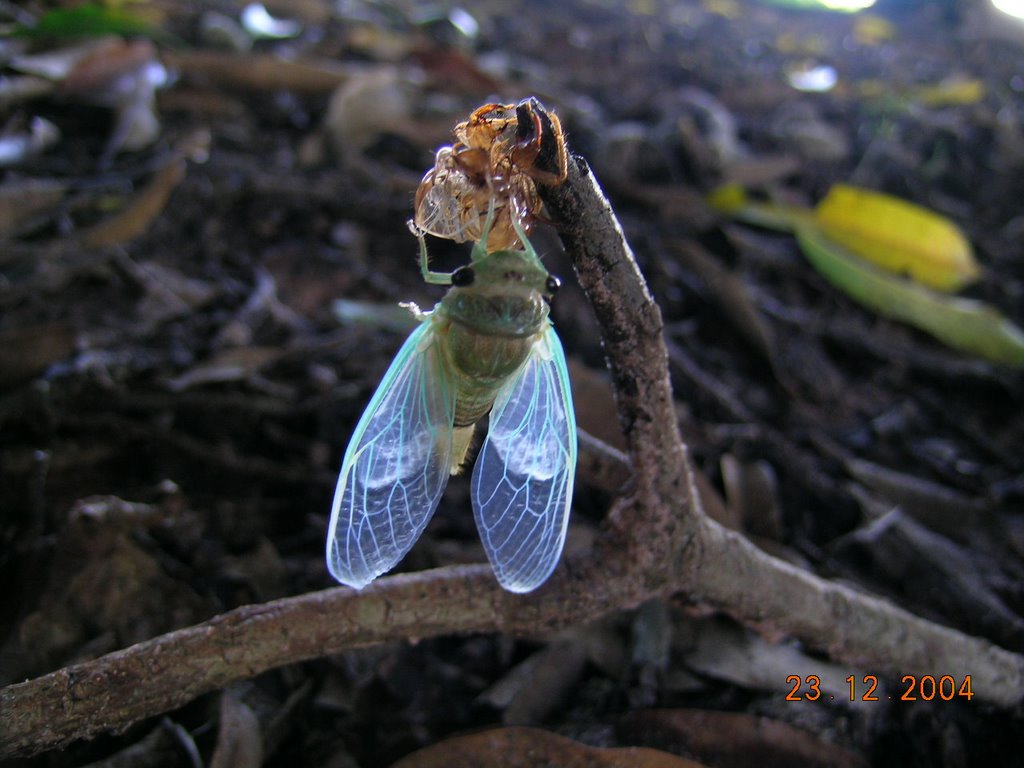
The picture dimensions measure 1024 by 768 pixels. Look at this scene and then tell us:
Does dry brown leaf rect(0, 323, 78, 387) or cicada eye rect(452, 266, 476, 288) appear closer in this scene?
cicada eye rect(452, 266, 476, 288)

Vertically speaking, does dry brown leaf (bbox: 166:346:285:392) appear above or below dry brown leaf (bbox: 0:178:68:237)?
above

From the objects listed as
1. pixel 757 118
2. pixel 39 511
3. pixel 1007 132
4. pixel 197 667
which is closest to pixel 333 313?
pixel 39 511

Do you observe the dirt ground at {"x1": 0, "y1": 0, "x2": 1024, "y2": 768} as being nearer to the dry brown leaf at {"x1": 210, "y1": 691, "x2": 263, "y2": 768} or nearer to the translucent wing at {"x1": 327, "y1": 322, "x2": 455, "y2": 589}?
the dry brown leaf at {"x1": 210, "y1": 691, "x2": 263, "y2": 768}

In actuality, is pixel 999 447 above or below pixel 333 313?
above

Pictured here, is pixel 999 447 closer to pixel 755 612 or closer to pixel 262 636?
pixel 755 612

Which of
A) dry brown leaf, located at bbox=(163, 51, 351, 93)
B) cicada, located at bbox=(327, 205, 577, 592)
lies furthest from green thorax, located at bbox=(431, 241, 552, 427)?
dry brown leaf, located at bbox=(163, 51, 351, 93)

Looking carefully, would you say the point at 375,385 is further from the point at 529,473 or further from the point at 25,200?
the point at 25,200
